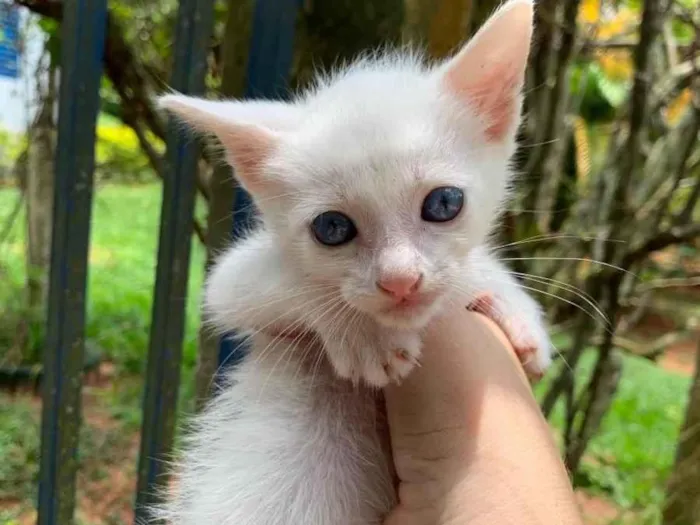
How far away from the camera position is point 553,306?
2.86 m

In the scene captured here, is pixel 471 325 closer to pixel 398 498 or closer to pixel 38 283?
pixel 398 498

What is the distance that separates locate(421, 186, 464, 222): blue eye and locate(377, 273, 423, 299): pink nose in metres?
0.13

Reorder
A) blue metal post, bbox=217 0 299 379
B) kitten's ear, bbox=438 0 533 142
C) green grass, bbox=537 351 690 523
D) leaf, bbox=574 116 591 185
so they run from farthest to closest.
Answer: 1. leaf, bbox=574 116 591 185
2. green grass, bbox=537 351 690 523
3. blue metal post, bbox=217 0 299 379
4. kitten's ear, bbox=438 0 533 142

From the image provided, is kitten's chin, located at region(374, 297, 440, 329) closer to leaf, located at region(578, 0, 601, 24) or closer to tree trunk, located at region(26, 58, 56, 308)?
tree trunk, located at region(26, 58, 56, 308)

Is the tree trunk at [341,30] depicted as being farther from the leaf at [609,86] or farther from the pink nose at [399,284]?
the leaf at [609,86]

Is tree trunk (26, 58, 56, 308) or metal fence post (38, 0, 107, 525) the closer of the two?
metal fence post (38, 0, 107, 525)

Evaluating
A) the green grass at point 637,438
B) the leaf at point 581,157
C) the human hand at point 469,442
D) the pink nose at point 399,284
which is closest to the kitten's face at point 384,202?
the pink nose at point 399,284

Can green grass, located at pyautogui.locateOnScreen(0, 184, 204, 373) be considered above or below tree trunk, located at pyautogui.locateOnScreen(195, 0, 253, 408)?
below

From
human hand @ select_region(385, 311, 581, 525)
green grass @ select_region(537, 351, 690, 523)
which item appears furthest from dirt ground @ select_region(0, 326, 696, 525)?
human hand @ select_region(385, 311, 581, 525)

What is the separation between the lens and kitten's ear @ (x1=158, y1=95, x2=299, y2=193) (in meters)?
1.24

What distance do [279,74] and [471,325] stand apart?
2.94 ft

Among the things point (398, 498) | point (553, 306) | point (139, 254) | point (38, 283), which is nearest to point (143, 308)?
point (139, 254)

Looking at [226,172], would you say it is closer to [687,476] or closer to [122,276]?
[687,476]

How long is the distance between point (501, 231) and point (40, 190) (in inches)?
67.0
